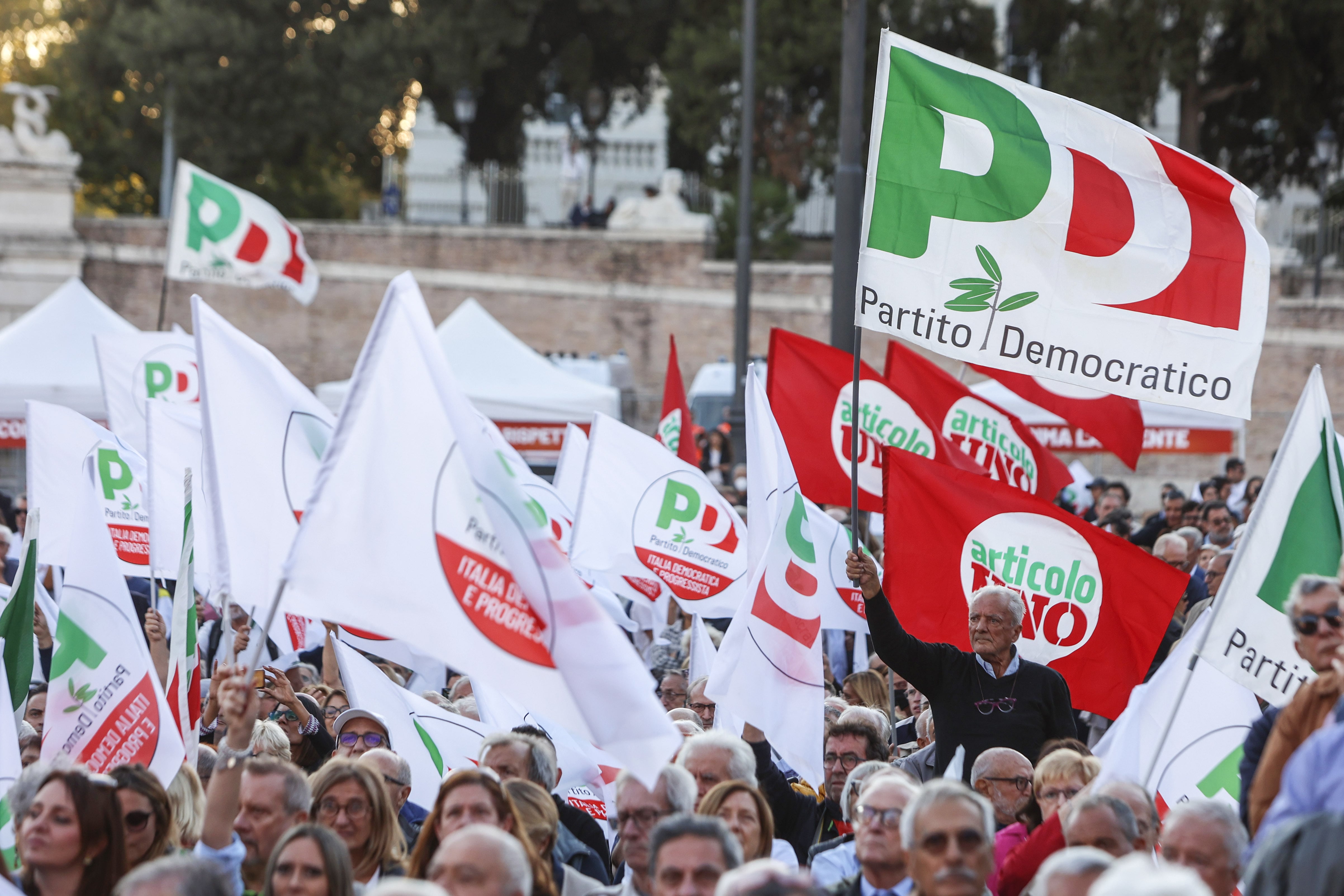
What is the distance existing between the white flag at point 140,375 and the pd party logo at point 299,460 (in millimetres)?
5218

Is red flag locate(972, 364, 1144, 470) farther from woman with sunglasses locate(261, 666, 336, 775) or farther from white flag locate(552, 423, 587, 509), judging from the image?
Result: woman with sunglasses locate(261, 666, 336, 775)

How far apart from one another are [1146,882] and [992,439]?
7.42 m

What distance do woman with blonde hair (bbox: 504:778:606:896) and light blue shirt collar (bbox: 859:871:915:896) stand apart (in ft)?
2.57

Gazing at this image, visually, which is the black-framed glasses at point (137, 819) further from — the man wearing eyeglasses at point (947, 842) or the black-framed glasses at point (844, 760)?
the black-framed glasses at point (844, 760)

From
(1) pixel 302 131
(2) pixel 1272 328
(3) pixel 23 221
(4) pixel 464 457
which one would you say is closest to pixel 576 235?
(1) pixel 302 131

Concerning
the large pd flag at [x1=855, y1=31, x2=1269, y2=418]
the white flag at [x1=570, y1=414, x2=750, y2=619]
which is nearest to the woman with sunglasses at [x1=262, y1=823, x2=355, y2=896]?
the large pd flag at [x1=855, y1=31, x2=1269, y2=418]

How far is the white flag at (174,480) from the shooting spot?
7488mm

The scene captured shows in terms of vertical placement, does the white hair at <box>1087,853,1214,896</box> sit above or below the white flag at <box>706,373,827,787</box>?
above

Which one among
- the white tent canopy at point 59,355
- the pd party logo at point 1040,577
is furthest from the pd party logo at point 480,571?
the white tent canopy at point 59,355

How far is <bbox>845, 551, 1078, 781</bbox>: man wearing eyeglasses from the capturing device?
6109mm

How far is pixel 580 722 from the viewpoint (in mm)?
4379

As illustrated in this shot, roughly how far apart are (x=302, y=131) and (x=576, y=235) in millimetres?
5192

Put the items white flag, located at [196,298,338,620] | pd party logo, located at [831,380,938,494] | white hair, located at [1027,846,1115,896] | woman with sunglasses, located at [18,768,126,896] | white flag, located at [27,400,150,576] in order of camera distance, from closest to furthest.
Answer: white hair, located at [1027,846,1115,896] → woman with sunglasses, located at [18,768,126,896] → white flag, located at [196,298,338,620] → white flag, located at [27,400,150,576] → pd party logo, located at [831,380,938,494]

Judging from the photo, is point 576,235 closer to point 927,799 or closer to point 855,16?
point 855,16
